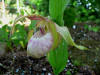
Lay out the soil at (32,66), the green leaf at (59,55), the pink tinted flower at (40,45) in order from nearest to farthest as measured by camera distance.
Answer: the pink tinted flower at (40,45)
the green leaf at (59,55)
the soil at (32,66)

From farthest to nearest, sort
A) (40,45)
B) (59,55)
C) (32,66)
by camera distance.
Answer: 1. (32,66)
2. (59,55)
3. (40,45)

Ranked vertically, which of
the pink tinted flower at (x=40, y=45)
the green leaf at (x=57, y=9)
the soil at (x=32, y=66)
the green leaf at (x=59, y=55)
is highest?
the green leaf at (x=57, y=9)

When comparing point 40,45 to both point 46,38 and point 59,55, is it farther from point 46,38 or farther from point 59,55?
point 59,55

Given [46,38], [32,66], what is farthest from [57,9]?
[32,66]

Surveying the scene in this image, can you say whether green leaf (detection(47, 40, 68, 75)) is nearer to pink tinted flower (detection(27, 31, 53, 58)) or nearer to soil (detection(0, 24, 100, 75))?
pink tinted flower (detection(27, 31, 53, 58))

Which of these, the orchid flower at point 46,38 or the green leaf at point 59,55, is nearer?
the orchid flower at point 46,38

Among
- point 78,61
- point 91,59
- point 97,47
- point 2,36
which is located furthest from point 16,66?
point 97,47

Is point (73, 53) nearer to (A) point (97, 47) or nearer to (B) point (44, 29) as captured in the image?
(A) point (97, 47)

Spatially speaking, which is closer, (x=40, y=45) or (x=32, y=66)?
(x=40, y=45)

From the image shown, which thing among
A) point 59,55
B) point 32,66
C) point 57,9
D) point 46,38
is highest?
point 57,9

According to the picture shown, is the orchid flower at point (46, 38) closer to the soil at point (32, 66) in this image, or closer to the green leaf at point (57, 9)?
the green leaf at point (57, 9)

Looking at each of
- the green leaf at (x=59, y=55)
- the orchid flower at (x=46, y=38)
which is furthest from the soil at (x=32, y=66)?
the orchid flower at (x=46, y=38)
